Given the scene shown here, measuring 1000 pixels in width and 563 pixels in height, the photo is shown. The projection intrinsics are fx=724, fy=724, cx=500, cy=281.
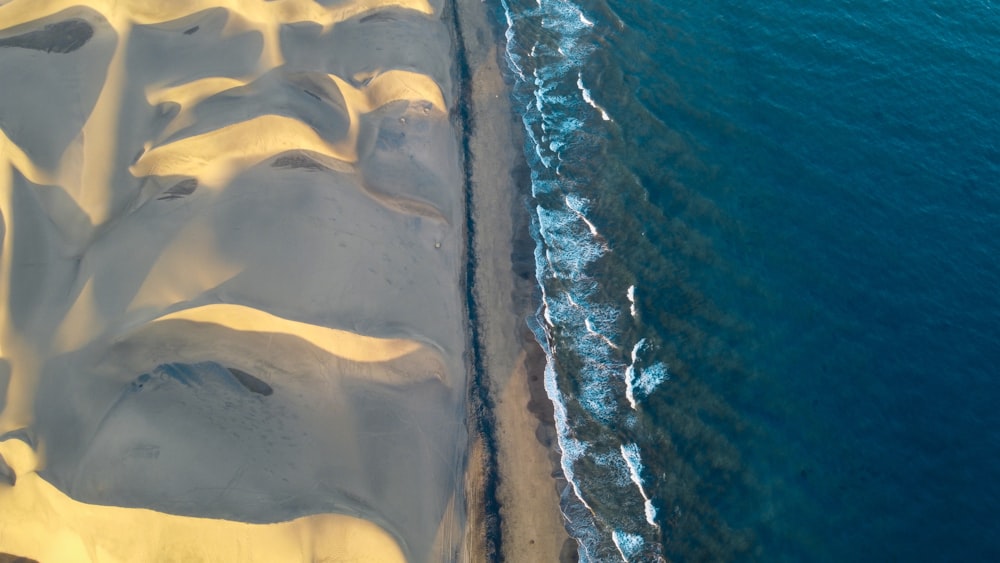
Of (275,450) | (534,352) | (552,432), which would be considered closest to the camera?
(275,450)

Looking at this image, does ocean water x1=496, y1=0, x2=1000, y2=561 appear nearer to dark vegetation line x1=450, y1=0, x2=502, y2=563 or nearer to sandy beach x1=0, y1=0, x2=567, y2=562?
dark vegetation line x1=450, y1=0, x2=502, y2=563

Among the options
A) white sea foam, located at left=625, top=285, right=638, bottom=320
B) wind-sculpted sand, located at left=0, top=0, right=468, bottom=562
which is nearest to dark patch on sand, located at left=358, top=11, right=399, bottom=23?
wind-sculpted sand, located at left=0, top=0, right=468, bottom=562

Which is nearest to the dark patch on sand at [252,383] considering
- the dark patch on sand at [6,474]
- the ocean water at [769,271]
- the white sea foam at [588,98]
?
the dark patch on sand at [6,474]

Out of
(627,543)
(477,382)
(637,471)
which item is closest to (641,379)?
(637,471)

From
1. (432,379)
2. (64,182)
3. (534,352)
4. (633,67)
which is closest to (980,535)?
(534,352)

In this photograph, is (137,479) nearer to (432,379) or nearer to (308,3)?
(432,379)

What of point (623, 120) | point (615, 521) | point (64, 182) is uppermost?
point (623, 120)

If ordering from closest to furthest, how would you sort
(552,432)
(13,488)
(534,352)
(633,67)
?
(13,488) < (552,432) < (534,352) < (633,67)
